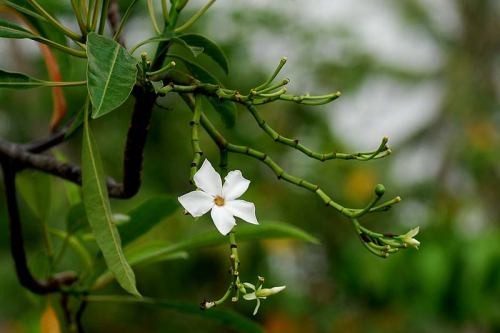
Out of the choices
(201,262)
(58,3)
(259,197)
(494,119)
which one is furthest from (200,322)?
(494,119)

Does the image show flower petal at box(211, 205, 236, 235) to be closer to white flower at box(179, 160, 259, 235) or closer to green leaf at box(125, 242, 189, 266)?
white flower at box(179, 160, 259, 235)

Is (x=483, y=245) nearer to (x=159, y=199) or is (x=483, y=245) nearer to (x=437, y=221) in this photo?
(x=437, y=221)

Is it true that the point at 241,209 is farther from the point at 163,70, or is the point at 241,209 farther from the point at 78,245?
the point at 78,245

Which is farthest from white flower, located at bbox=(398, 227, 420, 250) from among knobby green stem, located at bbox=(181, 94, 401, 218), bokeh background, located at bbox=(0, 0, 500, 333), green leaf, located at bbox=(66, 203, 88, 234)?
bokeh background, located at bbox=(0, 0, 500, 333)

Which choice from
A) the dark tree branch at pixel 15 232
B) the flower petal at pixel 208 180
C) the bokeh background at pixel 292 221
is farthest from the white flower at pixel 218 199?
the bokeh background at pixel 292 221

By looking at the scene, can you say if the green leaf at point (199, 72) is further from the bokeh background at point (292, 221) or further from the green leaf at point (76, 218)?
the bokeh background at point (292, 221)

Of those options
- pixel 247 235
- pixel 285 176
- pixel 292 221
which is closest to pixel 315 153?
pixel 285 176
